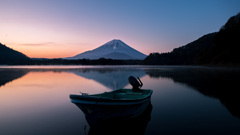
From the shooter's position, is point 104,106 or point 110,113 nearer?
point 104,106

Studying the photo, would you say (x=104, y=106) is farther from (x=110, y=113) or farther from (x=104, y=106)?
(x=110, y=113)

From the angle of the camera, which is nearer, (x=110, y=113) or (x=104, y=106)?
(x=104, y=106)

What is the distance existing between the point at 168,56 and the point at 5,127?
176 meters

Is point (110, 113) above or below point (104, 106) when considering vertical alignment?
below

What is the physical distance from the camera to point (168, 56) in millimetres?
174750

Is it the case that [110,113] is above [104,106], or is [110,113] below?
below

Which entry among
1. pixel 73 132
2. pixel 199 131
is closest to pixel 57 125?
pixel 73 132

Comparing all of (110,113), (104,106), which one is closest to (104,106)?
(104,106)

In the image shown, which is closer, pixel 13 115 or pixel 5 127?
pixel 5 127

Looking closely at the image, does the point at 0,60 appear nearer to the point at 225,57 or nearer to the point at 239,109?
the point at 225,57

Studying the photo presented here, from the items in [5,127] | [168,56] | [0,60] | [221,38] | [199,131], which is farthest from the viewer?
[0,60]

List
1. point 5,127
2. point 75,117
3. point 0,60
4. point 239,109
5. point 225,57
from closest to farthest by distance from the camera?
point 5,127 → point 75,117 → point 239,109 → point 225,57 → point 0,60

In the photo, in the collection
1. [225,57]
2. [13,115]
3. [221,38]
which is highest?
[221,38]

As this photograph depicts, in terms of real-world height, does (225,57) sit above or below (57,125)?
above
